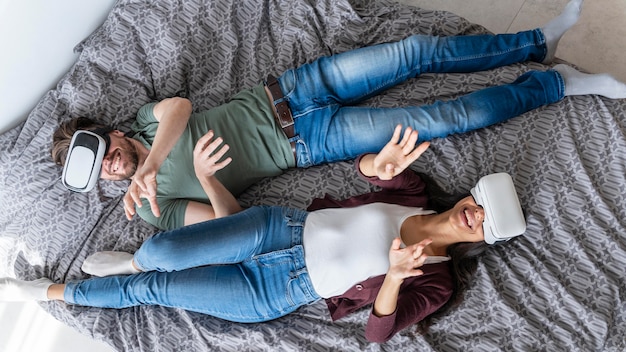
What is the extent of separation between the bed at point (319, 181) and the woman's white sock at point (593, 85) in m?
0.04

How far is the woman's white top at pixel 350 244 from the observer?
155 centimetres

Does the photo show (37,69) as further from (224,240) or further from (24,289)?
(224,240)

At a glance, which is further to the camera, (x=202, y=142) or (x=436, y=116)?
(x=436, y=116)

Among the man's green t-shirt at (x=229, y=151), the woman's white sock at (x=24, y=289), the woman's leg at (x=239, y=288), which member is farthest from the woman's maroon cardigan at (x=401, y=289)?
the woman's white sock at (x=24, y=289)

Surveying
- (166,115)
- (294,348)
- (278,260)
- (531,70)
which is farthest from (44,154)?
(531,70)

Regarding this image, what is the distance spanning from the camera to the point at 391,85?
1922 mm

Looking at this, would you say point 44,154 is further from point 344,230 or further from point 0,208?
point 344,230

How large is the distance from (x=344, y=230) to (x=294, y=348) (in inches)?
15.7

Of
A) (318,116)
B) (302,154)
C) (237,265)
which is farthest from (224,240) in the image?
(318,116)

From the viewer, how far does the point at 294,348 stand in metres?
1.67

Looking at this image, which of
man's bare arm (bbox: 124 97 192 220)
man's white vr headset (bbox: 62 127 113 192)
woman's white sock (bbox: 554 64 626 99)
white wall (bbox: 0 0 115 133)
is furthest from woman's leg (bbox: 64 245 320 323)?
woman's white sock (bbox: 554 64 626 99)

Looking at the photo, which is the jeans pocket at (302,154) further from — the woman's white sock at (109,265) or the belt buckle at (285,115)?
the woman's white sock at (109,265)

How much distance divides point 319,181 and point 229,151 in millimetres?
312

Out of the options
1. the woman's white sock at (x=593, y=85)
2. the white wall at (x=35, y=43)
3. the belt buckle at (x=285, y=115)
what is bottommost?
the woman's white sock at (x=593, y=85)
